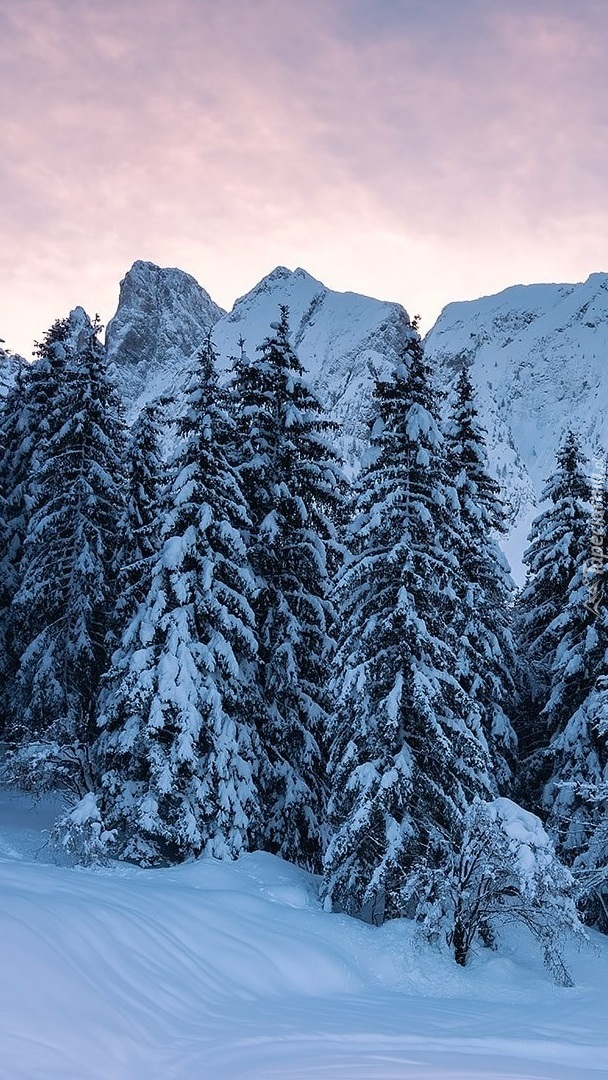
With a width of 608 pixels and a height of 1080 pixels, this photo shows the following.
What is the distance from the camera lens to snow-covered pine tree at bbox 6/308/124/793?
60.7ft

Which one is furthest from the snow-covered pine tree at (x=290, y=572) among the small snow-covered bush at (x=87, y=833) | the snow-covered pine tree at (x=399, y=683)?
the small snow-covered bush at (x=87, y=833)

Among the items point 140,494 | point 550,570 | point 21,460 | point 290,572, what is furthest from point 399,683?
point 21,460

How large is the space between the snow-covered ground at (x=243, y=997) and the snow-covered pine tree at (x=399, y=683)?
1.57 meters

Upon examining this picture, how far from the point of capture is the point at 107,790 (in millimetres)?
14273

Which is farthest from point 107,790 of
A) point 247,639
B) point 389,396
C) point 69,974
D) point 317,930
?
point 389,396

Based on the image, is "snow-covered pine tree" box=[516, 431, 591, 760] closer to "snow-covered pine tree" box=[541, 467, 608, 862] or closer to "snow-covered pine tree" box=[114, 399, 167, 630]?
"snow-covered pine tree" box=[541, 467, 608, 862]

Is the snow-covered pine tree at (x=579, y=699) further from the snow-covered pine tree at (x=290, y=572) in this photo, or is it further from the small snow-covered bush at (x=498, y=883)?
the small snow-covered bush at (x=498, y=883)

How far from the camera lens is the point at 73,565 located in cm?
1878

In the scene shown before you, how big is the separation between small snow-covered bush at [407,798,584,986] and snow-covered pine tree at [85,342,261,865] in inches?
189

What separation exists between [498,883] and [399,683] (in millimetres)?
3712

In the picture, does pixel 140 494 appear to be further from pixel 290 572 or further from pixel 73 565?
pixel 290 572

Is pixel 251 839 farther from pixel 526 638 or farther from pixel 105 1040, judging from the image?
pixel 526 638

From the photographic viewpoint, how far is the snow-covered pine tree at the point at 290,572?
16.2 metres

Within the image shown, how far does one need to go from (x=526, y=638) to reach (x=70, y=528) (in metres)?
15.0
